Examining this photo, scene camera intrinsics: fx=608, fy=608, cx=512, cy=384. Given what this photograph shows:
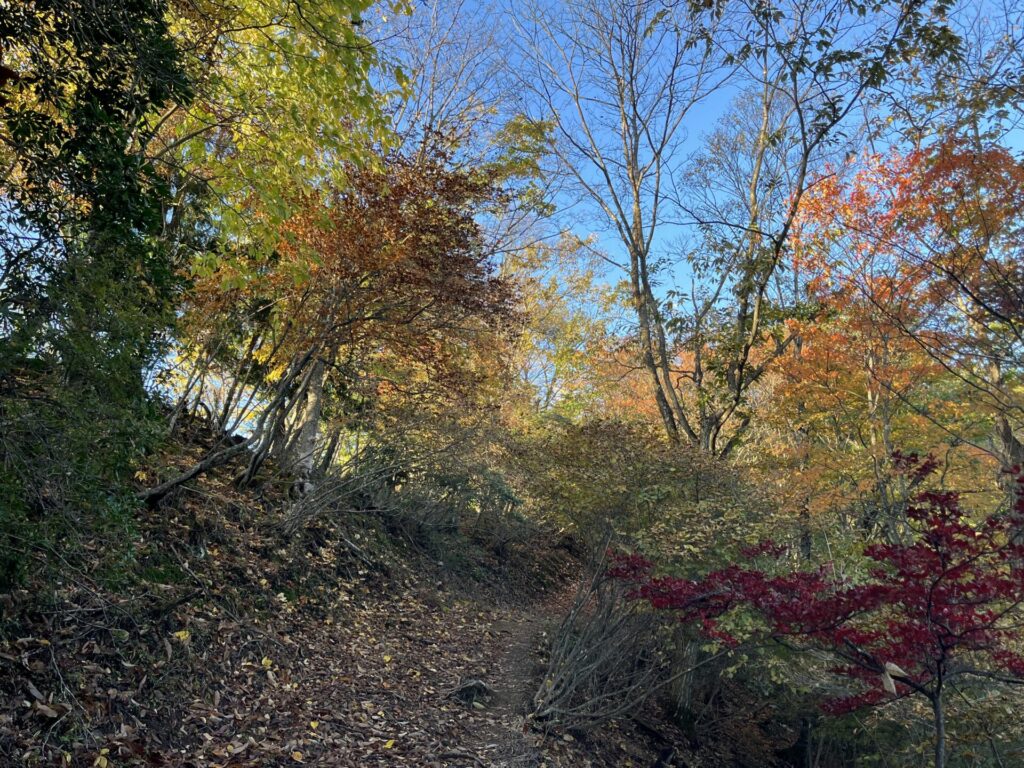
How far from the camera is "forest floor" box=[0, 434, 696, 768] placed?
3287 mm

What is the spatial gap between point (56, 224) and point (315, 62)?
99.4 inches

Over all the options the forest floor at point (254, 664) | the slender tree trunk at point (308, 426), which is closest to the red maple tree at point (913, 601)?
the forest floor at point (254, 664)

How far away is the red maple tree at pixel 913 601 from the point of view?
13.4 ft

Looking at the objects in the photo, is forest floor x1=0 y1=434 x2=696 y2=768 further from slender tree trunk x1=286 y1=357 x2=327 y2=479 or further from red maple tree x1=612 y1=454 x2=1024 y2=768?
red maple tree x1=612 y1=454 x2=1024 y2=768

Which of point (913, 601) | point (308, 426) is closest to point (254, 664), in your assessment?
point (308, 426)

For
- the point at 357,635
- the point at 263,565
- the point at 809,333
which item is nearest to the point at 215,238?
the point at 263,565

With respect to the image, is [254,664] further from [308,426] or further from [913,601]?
[913,601]

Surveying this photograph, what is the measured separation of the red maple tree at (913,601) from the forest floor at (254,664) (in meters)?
1.94

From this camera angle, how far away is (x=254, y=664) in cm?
468

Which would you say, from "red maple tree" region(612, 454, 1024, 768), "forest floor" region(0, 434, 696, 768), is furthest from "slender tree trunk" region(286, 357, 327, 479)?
"red maple tree" region(612, 454, 1024, 768)

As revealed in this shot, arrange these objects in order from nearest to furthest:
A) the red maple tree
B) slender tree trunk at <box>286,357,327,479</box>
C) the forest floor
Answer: the forest floor, the red maple tree, slender tree trunk at <box>286,357,327,479</box>

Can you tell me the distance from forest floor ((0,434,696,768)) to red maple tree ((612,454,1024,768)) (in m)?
1.94

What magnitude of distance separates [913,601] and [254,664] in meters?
4.80

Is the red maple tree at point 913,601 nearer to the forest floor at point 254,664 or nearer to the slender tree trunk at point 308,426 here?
the forest floor at point 254,664
